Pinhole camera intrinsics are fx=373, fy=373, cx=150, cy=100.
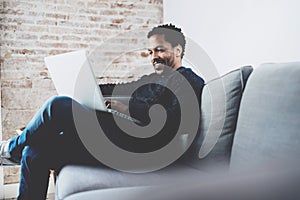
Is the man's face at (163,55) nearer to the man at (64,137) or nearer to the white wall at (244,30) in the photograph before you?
→ the man at (64,137)

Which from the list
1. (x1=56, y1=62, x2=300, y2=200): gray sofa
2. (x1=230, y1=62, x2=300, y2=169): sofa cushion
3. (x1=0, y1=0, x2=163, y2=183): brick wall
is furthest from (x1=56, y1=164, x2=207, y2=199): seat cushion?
(x1=0, y1=0, x2=163, y2=183): brick wall

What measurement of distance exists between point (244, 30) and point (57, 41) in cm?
159

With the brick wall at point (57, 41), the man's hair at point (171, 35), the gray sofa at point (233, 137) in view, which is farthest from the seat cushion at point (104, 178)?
the brick wall at point (57, 41)

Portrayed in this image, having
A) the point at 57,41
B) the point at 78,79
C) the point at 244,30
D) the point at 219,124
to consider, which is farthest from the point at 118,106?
the point at 57,41

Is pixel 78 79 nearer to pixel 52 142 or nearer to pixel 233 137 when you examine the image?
pixel 52 142

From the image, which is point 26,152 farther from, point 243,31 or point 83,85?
point 243,31

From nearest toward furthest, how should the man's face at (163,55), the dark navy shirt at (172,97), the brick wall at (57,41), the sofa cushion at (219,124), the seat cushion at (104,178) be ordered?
the seat cushion at (104,178) → the sofa cushion at (219,124) → the dark navy shirt at (172,97) → the man's face at (163,55) → the brick wall at (57,41)

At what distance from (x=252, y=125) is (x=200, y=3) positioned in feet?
4.94

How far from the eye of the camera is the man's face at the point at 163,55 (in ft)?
7.06

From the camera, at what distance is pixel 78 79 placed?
1798mm

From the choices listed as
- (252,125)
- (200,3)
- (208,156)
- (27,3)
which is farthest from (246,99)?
(27,3)

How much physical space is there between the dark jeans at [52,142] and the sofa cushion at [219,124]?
0.46 meters

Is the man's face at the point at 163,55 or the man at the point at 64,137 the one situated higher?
the man's face at the point at 163,55

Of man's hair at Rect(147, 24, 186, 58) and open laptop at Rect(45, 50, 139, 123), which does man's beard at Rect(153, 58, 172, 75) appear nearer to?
man's hair at Rect(147, 24, 186, 58)
